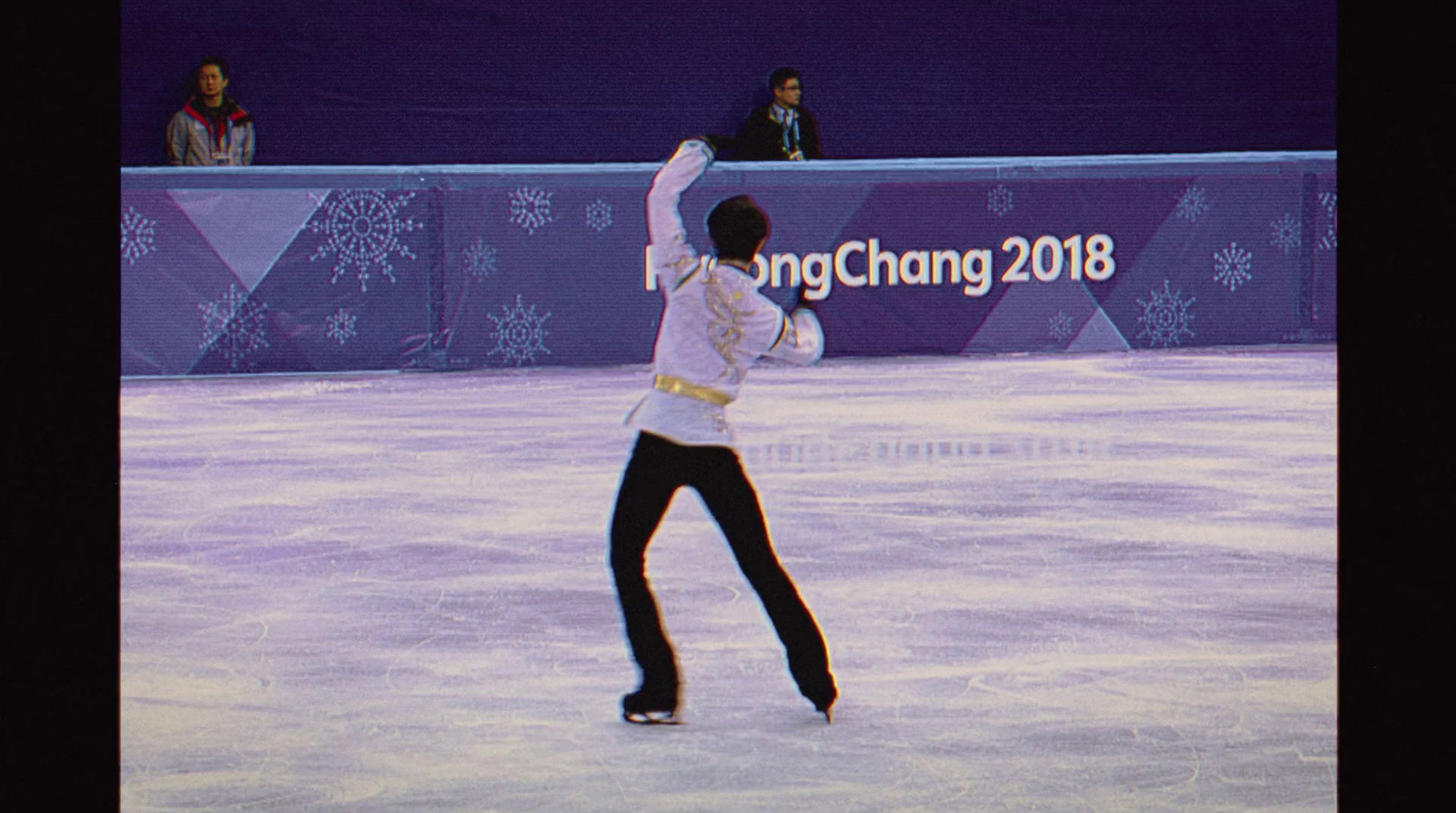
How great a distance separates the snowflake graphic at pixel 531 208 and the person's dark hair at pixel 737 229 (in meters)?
8.93

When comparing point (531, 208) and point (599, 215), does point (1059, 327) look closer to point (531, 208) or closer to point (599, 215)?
point (599, 215)

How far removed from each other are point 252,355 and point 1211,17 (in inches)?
389

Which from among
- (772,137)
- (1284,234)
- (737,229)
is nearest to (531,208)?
(772,137)

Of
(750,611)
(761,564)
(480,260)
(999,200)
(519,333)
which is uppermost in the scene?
(999,200)

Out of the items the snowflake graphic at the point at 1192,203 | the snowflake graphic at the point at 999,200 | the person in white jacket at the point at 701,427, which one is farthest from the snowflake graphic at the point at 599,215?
the person in white jacket at the point at 701,427

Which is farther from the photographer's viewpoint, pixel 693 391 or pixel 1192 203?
pixel 1192 203

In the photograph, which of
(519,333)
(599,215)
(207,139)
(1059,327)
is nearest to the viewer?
(519,333)

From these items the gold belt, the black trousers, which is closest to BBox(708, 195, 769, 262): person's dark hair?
the gold belt

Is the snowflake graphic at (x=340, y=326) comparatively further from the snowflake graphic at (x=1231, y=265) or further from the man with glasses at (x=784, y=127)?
the snowflake graphic at (x=1231, y=265)

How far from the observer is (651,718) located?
213 inches

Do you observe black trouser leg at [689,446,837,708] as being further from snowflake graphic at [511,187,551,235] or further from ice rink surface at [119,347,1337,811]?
snowflake graphic at [511,187,551,235]

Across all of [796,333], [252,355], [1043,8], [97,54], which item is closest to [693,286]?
[796,333]

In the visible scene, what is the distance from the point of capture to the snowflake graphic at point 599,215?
14375 mm

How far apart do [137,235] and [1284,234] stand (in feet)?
26.4
